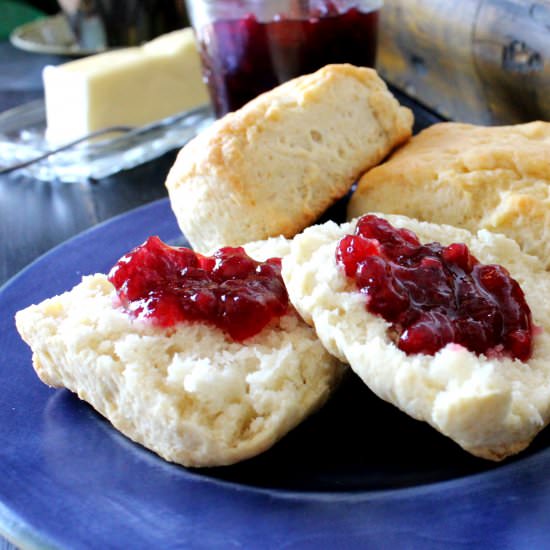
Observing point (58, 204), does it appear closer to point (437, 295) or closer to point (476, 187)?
point (476, 187)

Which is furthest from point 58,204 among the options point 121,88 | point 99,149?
point 121,88

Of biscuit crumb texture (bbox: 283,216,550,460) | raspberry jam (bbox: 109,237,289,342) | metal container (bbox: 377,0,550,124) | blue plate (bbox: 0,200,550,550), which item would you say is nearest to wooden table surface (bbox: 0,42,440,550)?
metal container (bbox: 377,0,550,124)

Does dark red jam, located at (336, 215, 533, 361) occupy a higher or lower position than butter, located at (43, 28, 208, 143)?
higher

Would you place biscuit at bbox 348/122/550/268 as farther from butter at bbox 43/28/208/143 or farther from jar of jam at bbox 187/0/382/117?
butter at bbox 43/28/208/143

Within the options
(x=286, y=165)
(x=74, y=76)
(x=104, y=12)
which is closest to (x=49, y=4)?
(x=104, y=12)

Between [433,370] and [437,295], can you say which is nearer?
[433,370]

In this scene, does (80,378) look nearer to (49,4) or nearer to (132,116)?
(132,116)

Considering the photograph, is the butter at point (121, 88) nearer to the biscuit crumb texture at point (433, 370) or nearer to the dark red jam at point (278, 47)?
the dark red jam at point (278, 47)
